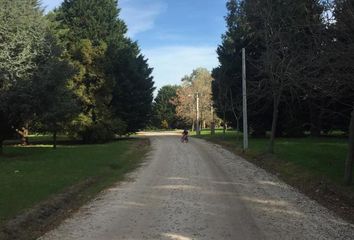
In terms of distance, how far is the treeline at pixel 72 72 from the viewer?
26469 mm

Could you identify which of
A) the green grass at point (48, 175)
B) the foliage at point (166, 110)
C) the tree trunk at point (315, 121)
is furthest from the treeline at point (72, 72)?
the foliage at point (166, 110)

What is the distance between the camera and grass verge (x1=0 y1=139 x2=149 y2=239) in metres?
10.7

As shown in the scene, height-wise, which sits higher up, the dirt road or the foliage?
the foliage

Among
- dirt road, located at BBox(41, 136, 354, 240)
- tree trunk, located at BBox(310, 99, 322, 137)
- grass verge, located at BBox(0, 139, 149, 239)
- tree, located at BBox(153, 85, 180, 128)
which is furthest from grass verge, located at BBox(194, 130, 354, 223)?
tree, located at BBox(153, 85, 180, 128)

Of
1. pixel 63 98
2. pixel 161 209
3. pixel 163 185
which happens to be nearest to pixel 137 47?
pixel 63 98

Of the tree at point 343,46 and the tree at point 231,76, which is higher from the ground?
the tree at point 231,76

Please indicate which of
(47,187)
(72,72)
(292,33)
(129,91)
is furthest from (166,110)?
(47,187)

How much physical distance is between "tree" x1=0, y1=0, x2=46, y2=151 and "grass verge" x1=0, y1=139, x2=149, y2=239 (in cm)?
344

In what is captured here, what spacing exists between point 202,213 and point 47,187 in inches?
240

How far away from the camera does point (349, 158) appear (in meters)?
14.8

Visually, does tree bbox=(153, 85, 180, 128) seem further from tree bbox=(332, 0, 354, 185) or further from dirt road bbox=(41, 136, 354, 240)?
tree bbox=(332, 0, 354, 185)

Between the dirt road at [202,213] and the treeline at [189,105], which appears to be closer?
the dirt road at [202,213]

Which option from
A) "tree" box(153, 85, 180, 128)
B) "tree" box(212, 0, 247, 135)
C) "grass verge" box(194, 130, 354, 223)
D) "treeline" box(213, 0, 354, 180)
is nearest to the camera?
"grass verge" box(194, 130, 354, 223)

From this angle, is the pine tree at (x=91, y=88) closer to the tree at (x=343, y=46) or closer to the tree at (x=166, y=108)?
the tree at (x=343, y=46)
